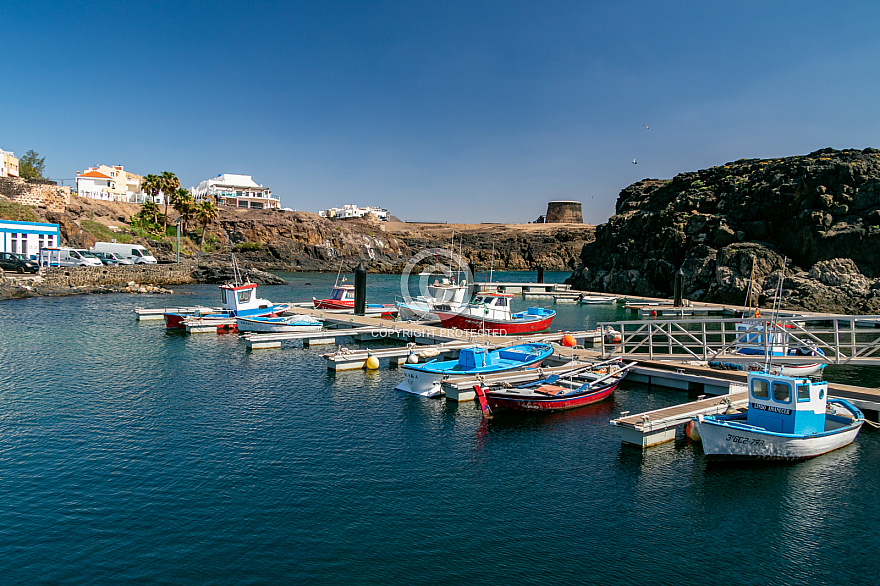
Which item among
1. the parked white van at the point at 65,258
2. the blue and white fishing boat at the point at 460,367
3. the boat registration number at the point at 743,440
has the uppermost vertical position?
the parked white van at the point at 65,258

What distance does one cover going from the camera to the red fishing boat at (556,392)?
980 inches

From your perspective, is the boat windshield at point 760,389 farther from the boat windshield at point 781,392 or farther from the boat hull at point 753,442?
the boat hull at point 753,442

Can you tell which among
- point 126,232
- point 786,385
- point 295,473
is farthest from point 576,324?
point 126,232

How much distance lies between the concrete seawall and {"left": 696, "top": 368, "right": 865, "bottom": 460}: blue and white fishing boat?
74616 mm

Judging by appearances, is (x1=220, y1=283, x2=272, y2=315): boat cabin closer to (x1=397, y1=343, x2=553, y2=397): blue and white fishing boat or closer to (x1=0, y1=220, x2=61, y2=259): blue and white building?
(x1=397, y1=343, x2=553, y2=397): blue and white fishing boat

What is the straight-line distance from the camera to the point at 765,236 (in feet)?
251

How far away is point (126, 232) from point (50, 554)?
4386 inches

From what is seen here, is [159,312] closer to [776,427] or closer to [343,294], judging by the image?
[343,294]

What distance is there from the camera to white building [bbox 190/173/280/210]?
165875 millimetres

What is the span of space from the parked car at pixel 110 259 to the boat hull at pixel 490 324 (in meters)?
61.9

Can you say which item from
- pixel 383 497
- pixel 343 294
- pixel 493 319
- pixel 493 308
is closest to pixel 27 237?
pixel 343 294

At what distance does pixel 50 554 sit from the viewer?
Result: 13.8 m

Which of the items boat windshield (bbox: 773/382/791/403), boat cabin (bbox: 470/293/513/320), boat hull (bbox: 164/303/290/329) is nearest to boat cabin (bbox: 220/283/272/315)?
boat hull (bbox: 164/303/290/329)

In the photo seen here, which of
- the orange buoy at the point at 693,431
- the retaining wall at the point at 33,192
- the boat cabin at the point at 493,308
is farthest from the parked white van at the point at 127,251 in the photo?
the orange buoy at the point at 693,431
